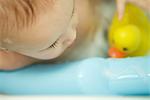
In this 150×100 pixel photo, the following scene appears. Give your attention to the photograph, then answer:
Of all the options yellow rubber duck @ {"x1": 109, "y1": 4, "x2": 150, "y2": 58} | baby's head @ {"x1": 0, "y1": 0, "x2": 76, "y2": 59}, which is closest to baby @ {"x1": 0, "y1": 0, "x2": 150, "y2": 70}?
baby's head @ {"x1": 0, "y1": 0, "x2": 76, "y2": 59}

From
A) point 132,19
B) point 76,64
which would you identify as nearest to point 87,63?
point 76,64

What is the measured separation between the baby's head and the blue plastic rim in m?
0.13

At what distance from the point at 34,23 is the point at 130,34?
15.0 inches

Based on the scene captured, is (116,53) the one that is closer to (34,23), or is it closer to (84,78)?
(84,78)

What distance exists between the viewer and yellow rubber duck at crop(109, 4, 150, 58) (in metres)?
0.89

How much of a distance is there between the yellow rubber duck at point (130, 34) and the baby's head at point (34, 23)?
0.82ft

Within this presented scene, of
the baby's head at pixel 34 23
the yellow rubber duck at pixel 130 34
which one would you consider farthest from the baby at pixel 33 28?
the yellow rubber duck at pixel 130 34

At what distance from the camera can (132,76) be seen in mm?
738

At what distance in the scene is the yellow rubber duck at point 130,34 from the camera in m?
0.89

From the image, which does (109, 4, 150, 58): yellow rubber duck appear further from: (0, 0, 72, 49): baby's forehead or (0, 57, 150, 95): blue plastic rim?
(0, 0, 72, 49): baby's forehead

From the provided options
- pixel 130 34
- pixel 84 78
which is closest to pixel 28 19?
pixel 84 78

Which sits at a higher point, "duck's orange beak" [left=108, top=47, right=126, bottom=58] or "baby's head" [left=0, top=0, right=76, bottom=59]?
"duck's orange beak" [left=108, top=47, right=126, bottom=58]

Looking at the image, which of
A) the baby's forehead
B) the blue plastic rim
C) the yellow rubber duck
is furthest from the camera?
the yellow rubber duck

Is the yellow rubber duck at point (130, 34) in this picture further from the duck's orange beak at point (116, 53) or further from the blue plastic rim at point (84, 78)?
the blue plastic rim at point (84, 78)
